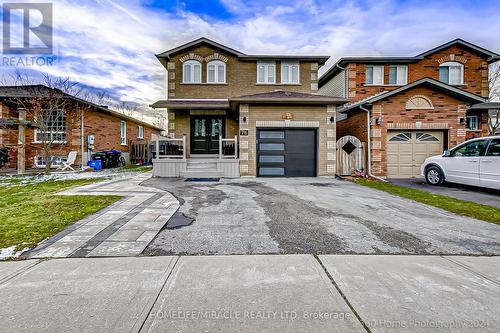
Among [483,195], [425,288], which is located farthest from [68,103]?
[483,195]

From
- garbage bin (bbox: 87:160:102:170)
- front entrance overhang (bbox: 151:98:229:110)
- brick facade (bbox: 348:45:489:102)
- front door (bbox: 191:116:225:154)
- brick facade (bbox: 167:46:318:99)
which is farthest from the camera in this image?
brick facade (bbox: 348:45:489:102)

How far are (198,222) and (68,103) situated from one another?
539 inches

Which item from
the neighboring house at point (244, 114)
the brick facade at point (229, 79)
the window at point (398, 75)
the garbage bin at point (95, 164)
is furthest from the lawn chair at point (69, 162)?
the window at point (398, 75)

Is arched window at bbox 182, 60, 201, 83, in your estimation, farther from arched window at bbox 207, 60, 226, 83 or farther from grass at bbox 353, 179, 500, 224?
grass at bbox 353, 179, 500, 224

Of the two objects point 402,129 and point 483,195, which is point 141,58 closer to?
point 402,129

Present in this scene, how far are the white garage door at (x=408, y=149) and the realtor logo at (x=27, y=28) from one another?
1551cm

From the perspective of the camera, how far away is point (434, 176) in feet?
31.1

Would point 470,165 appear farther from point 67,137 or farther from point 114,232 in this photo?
point 67,137

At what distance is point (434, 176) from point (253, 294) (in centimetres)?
1023

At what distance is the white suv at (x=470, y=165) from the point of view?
25.0ft

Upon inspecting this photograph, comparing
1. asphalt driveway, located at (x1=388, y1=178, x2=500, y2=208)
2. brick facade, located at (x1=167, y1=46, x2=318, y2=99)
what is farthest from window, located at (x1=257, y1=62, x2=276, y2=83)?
asphalt driveway, located at (x1=388, y1=178, x2=500, y2=208)

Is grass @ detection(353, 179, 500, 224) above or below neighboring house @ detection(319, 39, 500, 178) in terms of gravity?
below

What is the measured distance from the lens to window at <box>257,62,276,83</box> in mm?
14492

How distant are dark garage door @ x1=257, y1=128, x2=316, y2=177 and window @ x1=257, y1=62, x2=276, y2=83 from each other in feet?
14.6
